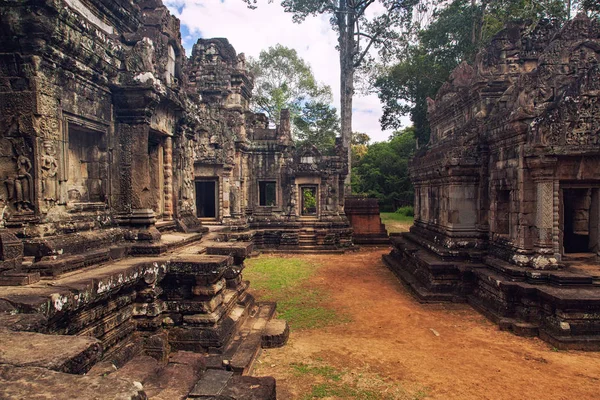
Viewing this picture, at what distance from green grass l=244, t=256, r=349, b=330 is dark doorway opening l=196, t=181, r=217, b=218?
3.41m

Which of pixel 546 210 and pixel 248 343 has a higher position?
pixel 546 210

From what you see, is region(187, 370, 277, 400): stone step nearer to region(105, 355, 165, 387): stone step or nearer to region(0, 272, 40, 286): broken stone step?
region(105, 355, 165, 387): stone step

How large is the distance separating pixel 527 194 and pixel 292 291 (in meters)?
5.49

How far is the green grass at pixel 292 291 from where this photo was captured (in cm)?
693

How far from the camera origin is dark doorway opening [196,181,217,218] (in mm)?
15281

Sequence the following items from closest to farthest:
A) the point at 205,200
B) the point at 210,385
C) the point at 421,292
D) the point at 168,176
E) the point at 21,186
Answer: the point at 210,385, the point at 21,186, the point at 168,176, the point at 421,292, the point at 205,200

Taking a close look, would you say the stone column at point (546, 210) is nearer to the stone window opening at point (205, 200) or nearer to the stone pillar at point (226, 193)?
the stone pillar at point (226, 193)

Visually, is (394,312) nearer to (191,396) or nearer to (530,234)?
(530,234)

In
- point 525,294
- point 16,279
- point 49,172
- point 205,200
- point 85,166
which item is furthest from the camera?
point 205,200

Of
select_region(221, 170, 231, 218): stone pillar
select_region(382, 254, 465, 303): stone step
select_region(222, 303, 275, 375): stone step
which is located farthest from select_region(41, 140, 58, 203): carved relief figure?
select_region(221, 170, 231, 218): stone pillar

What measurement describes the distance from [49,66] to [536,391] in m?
6.63

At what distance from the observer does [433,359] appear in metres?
5.22

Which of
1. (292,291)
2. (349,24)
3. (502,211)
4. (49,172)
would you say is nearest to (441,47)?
(349,24)

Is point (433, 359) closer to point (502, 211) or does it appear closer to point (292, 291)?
point (502, 211)
